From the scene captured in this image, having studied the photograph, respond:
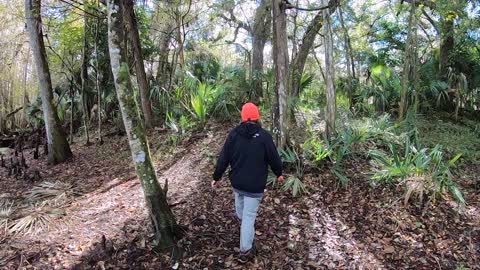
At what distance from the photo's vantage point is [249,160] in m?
3.90

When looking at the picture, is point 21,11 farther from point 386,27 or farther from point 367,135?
point 386,27

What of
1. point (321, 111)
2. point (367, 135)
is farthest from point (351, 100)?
point (367, 135)


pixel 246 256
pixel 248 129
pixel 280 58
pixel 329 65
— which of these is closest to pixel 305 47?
pixel 329 65

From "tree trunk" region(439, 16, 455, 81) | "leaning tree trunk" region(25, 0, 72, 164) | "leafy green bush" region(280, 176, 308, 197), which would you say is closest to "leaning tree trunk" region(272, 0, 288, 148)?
"leafy green bush" region(280, 176, 308, 197)

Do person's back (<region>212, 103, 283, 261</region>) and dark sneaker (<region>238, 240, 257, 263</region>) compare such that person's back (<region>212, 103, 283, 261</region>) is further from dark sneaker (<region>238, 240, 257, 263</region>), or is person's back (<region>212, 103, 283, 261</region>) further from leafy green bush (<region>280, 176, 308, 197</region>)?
leafy green bush (<region>280, 176, 308, 197</region>)

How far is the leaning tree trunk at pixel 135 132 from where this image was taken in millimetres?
3967

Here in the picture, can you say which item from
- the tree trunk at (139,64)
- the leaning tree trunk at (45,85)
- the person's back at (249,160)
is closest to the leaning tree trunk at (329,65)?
the person's back at (249,160)

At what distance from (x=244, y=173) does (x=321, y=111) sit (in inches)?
213

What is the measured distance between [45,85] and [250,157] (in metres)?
6.16

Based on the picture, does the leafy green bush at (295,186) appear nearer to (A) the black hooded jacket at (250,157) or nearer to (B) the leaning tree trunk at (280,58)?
(B) the leaning tree trunk at (280,58)

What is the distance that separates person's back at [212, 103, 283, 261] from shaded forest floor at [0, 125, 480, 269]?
666 millimetres

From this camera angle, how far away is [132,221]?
491cm

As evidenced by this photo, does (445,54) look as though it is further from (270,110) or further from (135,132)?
(135,132)

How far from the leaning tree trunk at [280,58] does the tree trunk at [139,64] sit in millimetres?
3877
